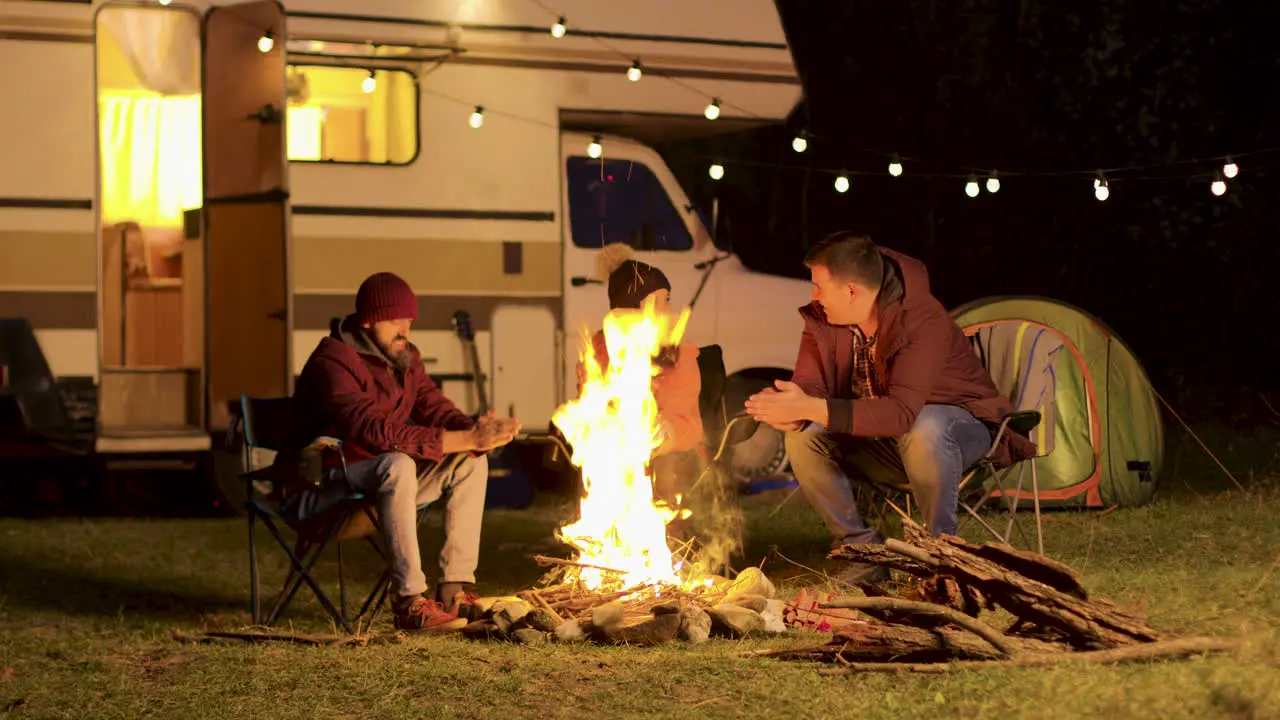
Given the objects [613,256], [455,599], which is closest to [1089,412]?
[613,256]

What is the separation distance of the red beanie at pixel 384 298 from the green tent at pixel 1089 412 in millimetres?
2867

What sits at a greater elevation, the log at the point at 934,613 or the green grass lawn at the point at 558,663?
the log at the point at 934,613

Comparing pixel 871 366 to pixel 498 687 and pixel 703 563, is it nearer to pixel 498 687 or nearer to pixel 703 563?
pixel 703 563

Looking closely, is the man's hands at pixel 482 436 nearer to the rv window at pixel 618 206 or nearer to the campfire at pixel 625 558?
the campfire at pixel 625 558

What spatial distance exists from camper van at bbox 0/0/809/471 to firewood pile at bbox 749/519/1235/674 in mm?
3868

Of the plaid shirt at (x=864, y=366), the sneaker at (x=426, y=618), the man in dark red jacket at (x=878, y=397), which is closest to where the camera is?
the sneaker at (x=426, y=618)

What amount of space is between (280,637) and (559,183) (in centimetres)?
368

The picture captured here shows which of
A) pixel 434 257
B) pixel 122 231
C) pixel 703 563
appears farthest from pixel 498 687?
pixel 122 231

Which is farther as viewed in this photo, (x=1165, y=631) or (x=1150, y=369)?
(x=1150, y=369)

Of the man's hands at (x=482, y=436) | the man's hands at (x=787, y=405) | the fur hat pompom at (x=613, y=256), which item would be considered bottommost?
the man's hands at (x=482, y=436)

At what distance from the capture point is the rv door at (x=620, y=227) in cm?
777

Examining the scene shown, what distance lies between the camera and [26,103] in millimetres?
7039

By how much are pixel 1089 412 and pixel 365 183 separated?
357cm

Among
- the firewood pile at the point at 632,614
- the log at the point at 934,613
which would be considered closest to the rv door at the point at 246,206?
the firewood pile at the point at 632,614
